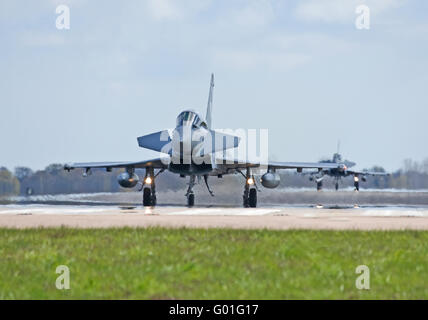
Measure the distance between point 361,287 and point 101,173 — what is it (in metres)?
72.1

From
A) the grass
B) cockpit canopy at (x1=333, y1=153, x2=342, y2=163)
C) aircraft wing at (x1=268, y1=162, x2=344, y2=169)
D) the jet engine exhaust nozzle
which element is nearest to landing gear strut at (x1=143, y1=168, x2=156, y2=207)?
the jet engine exhaust nozzle

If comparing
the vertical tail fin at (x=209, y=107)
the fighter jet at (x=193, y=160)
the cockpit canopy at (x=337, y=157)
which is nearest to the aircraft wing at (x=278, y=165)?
the fighter jet at (x=193, y=160)

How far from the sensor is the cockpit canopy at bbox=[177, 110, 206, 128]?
1442 inches

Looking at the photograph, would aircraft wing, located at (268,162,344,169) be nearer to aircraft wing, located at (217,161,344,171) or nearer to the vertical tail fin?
aircraft wing, located at (217,161,344,171)

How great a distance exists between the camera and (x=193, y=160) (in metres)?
37.0

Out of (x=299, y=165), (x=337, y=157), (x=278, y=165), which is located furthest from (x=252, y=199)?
(x=337, y=157)

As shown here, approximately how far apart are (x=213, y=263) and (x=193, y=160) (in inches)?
958

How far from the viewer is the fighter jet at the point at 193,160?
36375 mm

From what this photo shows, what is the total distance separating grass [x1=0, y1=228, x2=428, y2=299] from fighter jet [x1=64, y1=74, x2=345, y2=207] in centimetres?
1843

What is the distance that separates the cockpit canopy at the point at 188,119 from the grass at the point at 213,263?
61.8ft

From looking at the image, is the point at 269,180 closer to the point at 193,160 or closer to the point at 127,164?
the point at 193,160

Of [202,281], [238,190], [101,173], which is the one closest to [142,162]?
[238,190]

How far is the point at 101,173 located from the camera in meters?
81.5
